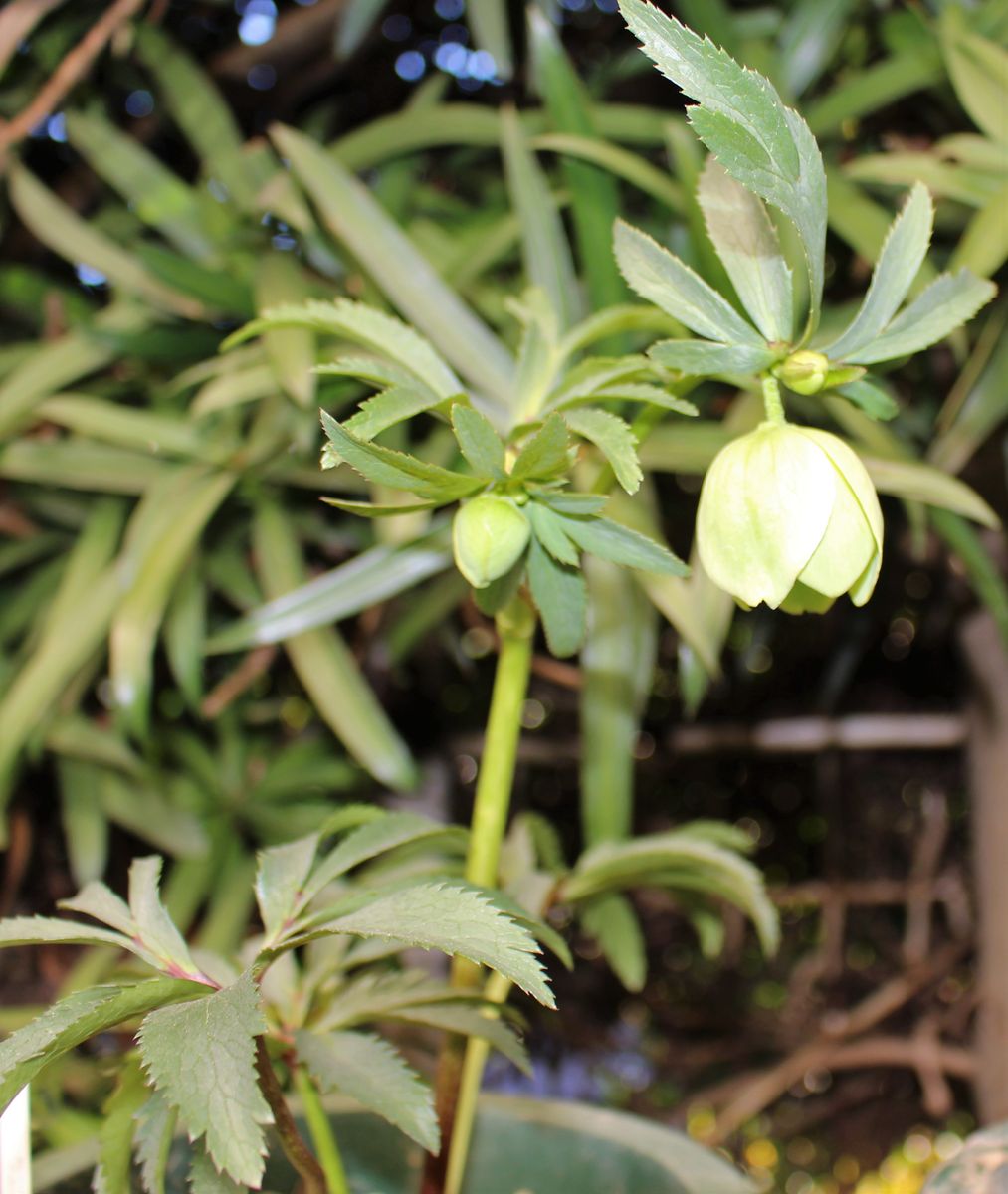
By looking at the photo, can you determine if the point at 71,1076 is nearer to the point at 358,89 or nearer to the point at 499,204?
the point at 499,204

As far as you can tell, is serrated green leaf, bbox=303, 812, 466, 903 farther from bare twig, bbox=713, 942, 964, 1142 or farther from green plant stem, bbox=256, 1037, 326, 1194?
bare twig, bbox=713, 942, 964, 1142

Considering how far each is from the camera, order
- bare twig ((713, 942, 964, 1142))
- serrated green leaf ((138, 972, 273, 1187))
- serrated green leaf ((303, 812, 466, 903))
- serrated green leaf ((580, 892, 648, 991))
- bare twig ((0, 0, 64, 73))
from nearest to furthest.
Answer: serrated green leaf ((138, 972, 273, 1187)) < serrated green leaf ((303, 812, 466, 903)) < serrated green leaf ((580, 892, 648, 991)) < bare twig ((0, 0, 64, 73)) < bare twig ((713, 942, 964, 1142))

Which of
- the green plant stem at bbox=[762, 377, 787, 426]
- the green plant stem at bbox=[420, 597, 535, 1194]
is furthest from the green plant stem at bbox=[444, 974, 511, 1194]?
the green plant stem at bbox=[762, 377, 787, 426]

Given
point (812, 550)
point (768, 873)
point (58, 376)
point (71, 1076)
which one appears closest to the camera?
point (812, 550)

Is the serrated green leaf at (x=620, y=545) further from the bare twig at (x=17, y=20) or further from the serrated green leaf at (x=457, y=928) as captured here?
the bare twig at (x=17, y=20)

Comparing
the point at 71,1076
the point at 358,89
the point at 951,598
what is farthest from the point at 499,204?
the point at 71,1076

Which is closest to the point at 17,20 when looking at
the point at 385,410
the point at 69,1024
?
the point at 385,410
